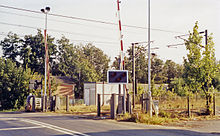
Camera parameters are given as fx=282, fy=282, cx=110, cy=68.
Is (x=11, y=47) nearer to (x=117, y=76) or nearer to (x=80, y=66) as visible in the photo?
(x=80, y=66)

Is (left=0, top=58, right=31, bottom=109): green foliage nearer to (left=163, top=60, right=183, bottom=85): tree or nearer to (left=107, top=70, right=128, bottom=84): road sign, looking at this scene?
(left=107, top=70, right=128, bottom=84): road sign

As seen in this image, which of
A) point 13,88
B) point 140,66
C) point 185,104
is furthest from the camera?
point 140,66

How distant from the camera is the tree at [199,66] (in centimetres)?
2120

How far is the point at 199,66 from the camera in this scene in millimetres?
21172

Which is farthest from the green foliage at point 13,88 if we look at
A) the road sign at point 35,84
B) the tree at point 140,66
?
the tree at point 140,66

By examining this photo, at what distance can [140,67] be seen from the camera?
6850 cm

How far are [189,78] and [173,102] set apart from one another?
490 cm

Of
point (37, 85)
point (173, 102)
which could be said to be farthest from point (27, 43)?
point (173, 102)

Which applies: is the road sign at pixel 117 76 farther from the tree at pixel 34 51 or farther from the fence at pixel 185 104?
the tree at pixel 34 51

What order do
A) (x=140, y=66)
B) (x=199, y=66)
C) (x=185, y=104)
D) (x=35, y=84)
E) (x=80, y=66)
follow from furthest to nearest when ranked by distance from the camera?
(x=140, y=66) < (x=80, y=66) < (x=35, y=84) < (x=185, y=104) < (x=199, y=66)

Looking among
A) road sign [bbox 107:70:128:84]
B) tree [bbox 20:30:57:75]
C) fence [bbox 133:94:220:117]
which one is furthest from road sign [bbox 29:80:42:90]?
tree [bbox 20:30:57:75]

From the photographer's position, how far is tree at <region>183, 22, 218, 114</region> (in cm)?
2120

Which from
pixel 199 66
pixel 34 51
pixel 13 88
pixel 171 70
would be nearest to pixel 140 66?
pixel 171 70

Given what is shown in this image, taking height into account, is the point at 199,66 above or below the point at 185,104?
above
